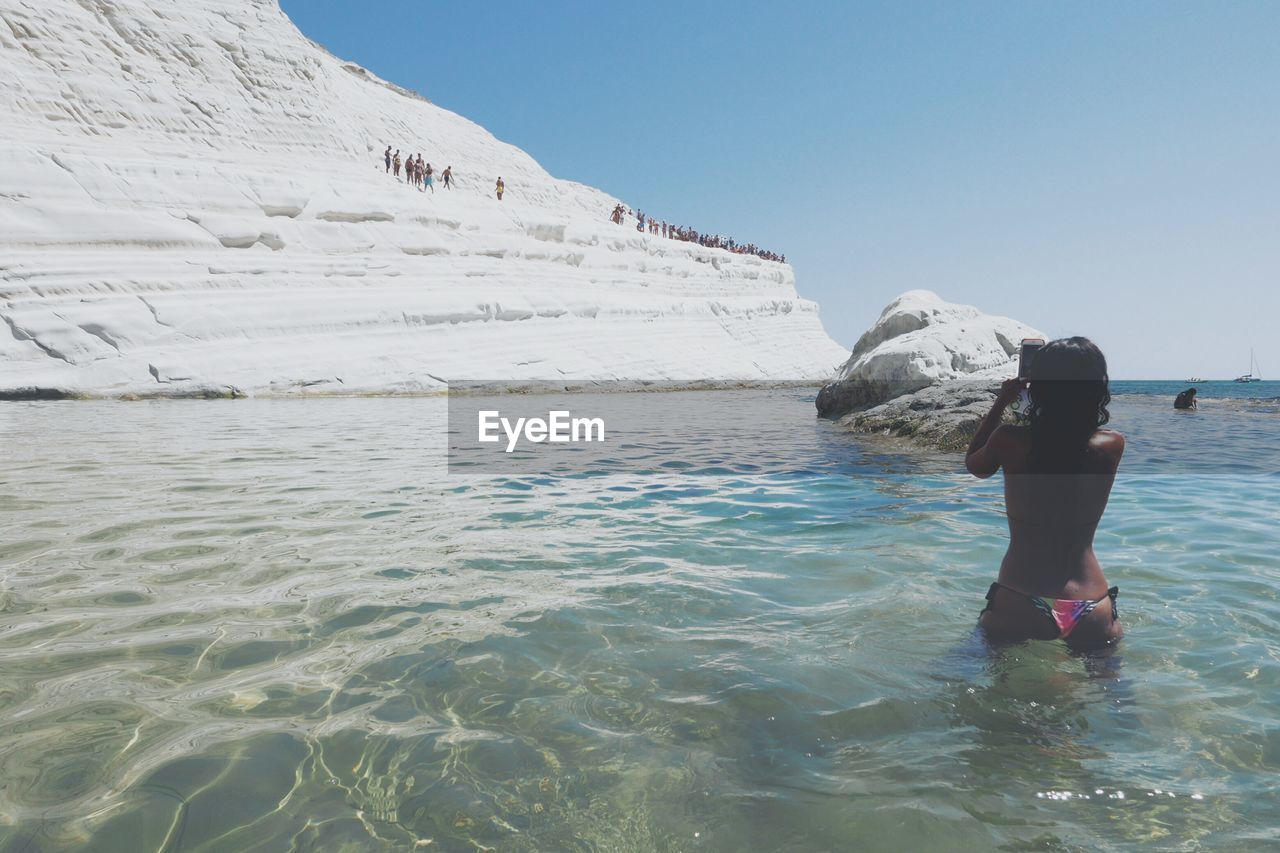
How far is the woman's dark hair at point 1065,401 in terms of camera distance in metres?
2.77

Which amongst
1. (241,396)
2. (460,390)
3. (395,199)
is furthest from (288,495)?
(395,199)

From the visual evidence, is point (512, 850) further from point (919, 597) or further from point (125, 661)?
point (919, 597)

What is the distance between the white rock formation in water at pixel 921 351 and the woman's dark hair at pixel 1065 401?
11.0 meters

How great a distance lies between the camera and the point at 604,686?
2861 millimetres

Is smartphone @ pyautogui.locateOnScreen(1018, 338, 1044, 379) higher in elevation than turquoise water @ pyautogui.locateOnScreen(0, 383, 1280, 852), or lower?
higher

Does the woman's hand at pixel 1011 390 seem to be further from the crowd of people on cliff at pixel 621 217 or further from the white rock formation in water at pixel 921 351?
the crowd of people on cliff at pixel 621 217

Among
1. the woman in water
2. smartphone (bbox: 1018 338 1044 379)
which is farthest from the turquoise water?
smartphone (bbox: 1018 338 1044 379)

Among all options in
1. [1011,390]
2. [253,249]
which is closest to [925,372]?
[1011,390]

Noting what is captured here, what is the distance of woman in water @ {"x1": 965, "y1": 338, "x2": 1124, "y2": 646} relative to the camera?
9.25 ft

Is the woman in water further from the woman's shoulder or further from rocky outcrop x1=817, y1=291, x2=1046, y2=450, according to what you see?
rocky outcrop x1=817, y1=291, x2=1046, y2=450

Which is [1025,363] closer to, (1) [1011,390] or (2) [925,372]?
(1) [1011,390]

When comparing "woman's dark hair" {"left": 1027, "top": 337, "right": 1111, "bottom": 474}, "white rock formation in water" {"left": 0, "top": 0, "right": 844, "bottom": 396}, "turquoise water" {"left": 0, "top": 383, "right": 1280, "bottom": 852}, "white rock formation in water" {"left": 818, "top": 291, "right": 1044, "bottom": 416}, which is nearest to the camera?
"turquoise water" {"left": 0, "top": 383, "right": 1280, "bottom": 852}

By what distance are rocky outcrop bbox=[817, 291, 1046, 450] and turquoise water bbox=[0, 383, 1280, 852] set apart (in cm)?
544

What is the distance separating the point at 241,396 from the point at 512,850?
2208cm
